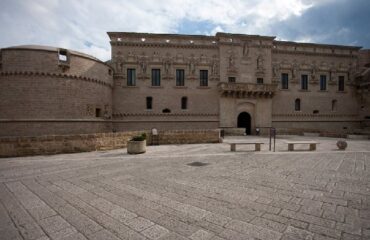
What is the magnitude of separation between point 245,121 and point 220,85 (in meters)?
6.36

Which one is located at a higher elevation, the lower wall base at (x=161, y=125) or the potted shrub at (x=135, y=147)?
the lower wall base at (x=161, y=125)

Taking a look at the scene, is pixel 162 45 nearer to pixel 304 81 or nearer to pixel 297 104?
pixel 297 104

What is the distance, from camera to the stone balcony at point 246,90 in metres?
23.2

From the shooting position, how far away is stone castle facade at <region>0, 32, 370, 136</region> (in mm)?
20753

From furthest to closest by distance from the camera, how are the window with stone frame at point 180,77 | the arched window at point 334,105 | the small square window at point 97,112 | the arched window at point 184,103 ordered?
the arched window at point 334,105
the arched window at point 184,103
the window with stone frame at point 180,77
the small square window at point 97,112

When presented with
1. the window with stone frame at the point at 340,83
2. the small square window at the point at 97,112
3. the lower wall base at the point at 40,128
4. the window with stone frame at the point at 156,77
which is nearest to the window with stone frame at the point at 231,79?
the window with stone frame at the point at 156,77

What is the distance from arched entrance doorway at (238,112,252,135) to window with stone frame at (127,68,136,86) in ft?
48.9

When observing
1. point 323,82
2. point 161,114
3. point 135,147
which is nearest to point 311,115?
point 323,82

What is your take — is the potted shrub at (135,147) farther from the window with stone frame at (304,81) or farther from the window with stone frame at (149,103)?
the window with stone frame at (304,81)

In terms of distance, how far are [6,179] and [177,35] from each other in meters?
22.1

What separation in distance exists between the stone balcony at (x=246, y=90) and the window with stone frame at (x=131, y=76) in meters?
10.9

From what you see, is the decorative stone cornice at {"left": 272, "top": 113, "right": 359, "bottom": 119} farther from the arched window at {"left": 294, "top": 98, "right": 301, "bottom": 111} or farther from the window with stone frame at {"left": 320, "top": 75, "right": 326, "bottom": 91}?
the window with stone frame at {"left": 320, "top": 75, "right": 326, "bottom": 91}

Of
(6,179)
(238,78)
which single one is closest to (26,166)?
(6,179)

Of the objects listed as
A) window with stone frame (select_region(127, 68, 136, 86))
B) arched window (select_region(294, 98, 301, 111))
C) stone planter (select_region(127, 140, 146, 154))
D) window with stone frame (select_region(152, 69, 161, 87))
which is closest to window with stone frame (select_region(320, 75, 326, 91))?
arched window (select_region(294, 98, 301, 111))
